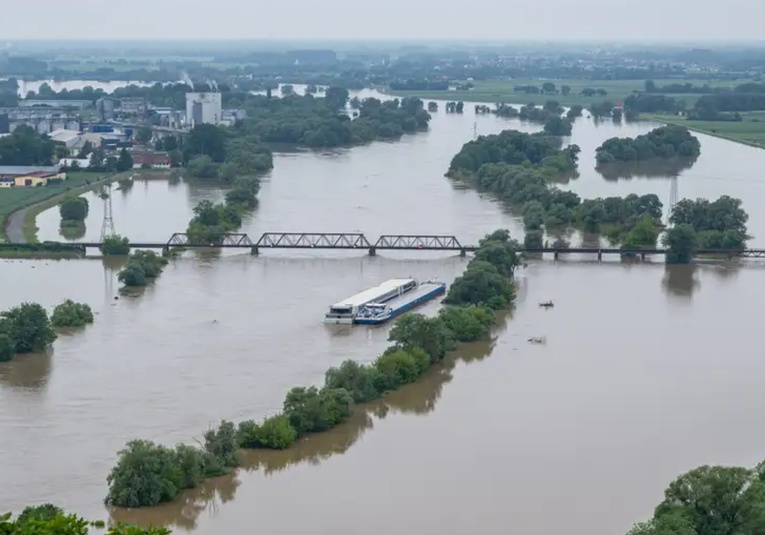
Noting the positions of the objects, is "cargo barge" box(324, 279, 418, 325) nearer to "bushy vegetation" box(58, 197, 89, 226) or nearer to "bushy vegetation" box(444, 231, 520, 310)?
"bushy vegetation" box(444, 231, 520, 310)

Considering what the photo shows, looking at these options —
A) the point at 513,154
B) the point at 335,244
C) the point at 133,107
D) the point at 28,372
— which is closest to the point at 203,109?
the point at 133,107

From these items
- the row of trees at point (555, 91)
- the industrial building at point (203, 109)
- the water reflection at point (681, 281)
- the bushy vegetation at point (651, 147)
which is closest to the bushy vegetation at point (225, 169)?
the industrial building at point (203, 109)

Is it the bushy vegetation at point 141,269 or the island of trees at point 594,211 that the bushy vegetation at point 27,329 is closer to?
the bushy vegetation at point 141,269

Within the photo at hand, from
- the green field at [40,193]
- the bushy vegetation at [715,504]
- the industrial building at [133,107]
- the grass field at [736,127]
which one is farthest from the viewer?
the industrial building at [133,107]

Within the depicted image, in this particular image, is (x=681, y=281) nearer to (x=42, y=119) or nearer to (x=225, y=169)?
(x=225, y=169)

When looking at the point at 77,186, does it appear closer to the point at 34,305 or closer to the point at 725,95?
the point at 34,305

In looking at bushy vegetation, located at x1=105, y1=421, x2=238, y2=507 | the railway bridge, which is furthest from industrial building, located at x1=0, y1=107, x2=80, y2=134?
bushy vegetation, located at x1=105, y1=421, x2=238, y2=507
